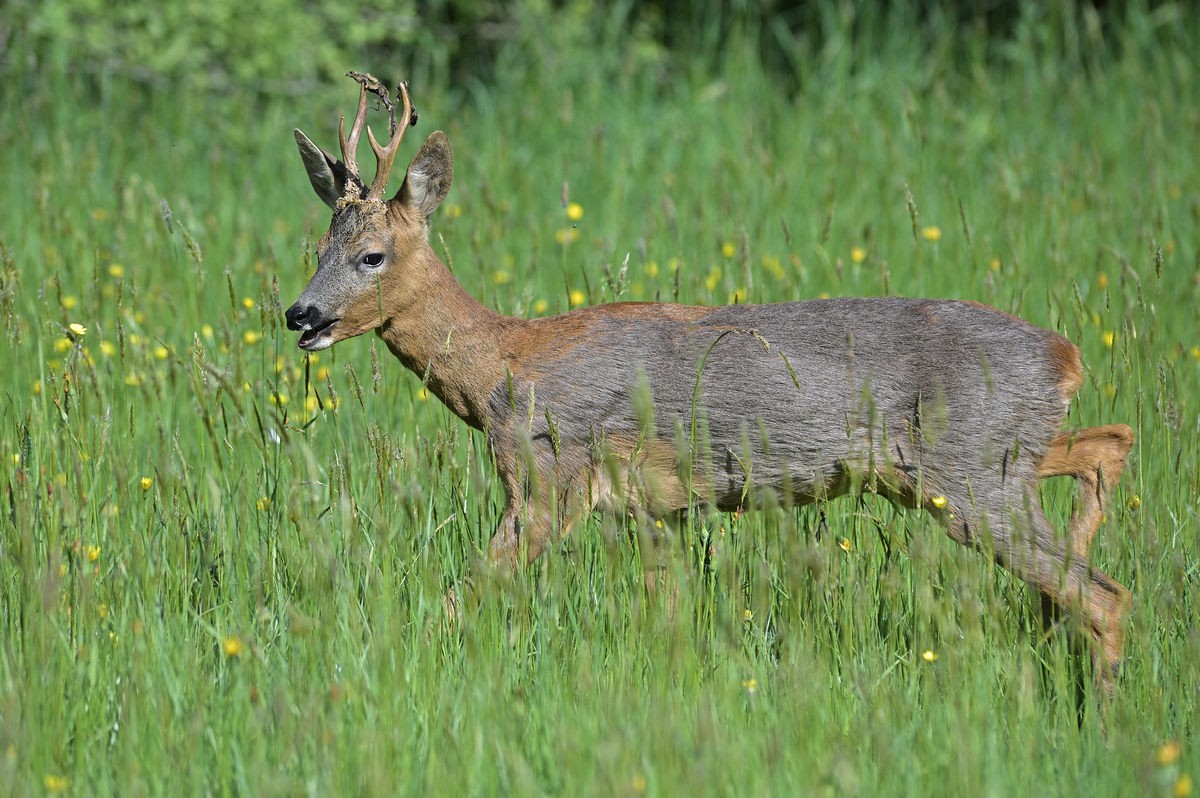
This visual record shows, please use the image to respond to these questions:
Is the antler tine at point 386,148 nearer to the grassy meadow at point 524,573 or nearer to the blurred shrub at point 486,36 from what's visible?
the grassy meadow at point 524,573

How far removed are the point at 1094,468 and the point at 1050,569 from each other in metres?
0.54

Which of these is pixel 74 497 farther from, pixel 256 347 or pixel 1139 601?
pixel 1139 601

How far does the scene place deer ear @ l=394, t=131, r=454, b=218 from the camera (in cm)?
486

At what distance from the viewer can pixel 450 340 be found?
4.78m

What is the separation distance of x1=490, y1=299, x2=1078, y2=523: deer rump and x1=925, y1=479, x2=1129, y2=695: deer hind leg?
0.06 meters

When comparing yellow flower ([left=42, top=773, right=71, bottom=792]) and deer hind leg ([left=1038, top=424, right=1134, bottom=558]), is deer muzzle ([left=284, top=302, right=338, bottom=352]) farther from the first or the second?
deer hind leg ([left=1038, top=424, right=1134, bottom=558])

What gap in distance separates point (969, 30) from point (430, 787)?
9.69 metres

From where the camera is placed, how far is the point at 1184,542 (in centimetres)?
446

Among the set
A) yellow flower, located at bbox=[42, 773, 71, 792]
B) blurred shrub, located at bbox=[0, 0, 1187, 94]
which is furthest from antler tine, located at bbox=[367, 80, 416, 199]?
blurred shrub, located at bbox=[0, 0, 1187, 94]

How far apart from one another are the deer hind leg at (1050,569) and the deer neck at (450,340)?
54.6 inches

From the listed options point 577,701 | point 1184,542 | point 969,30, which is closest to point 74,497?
point 577,701

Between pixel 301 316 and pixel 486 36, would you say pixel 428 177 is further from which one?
pixel 486 36

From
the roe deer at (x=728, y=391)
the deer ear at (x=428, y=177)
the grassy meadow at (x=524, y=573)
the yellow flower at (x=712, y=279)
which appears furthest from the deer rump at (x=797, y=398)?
the yellow flower at (x=712, y=279)

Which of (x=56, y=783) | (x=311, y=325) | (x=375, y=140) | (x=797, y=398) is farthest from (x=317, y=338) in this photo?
(x=56, y=783)
